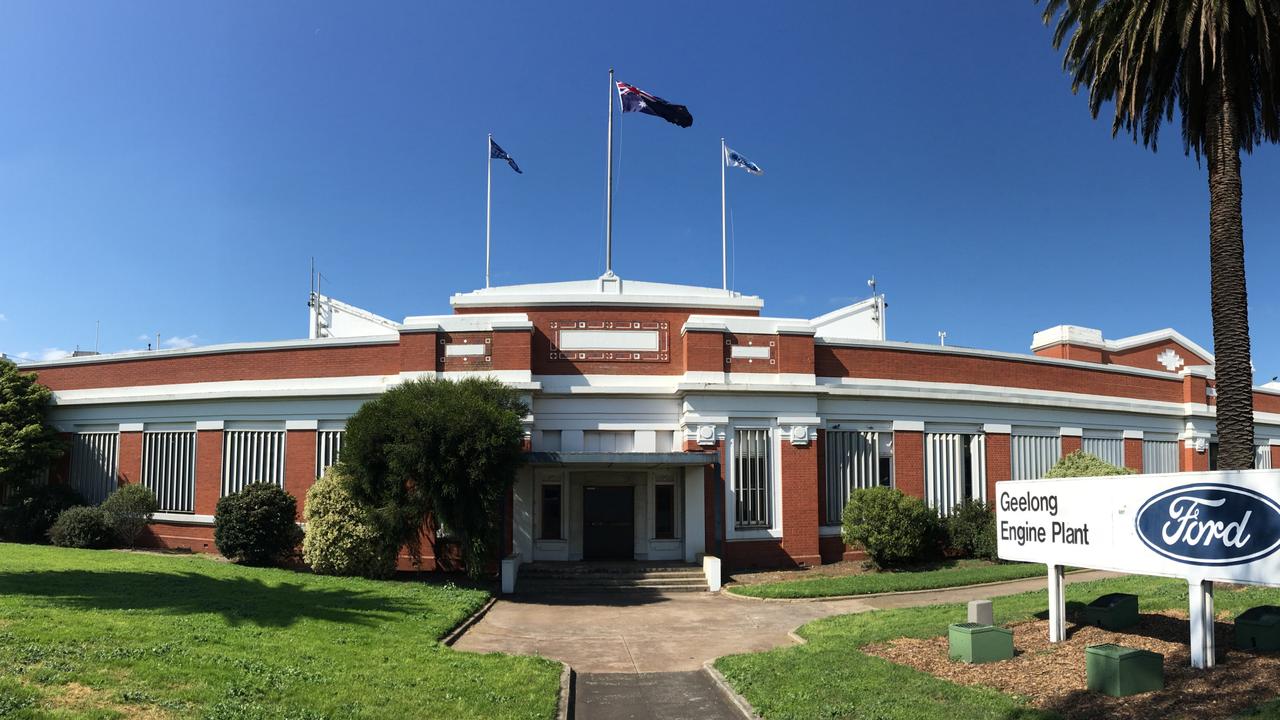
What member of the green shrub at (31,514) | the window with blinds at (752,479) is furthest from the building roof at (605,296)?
the green shrub at (31,514)

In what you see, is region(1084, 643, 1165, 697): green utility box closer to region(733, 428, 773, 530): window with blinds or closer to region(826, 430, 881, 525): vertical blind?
region(733, 428, 773, 530): window with blinds

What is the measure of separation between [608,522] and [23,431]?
18750 mm

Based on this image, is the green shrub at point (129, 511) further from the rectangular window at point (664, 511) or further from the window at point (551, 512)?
the rectangular window at point (664, 511)

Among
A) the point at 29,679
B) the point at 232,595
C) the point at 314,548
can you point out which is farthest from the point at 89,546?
the point at 29,679

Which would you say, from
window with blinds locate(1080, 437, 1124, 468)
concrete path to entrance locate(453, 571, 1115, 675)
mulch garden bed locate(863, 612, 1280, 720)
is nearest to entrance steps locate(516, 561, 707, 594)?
concrete path to entrance locate(453, 571, 1115, 675)

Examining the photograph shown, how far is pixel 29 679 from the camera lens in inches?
314

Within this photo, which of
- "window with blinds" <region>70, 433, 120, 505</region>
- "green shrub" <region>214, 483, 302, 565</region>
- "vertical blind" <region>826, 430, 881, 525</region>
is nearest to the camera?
"green shrub" <region>214, 483, 302, 565</region>

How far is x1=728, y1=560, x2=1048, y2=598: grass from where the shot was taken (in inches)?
745

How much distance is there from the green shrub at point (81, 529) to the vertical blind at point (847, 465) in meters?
21.2

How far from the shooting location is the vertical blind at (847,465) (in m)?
24.4

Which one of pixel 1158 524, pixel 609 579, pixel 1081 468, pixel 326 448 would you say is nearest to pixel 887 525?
pixel 1081 468

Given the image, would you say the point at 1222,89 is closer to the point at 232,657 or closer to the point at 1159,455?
the point at 1159,455

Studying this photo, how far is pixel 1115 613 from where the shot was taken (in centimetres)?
1087

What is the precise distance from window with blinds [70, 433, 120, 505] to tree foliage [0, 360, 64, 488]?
667mm
